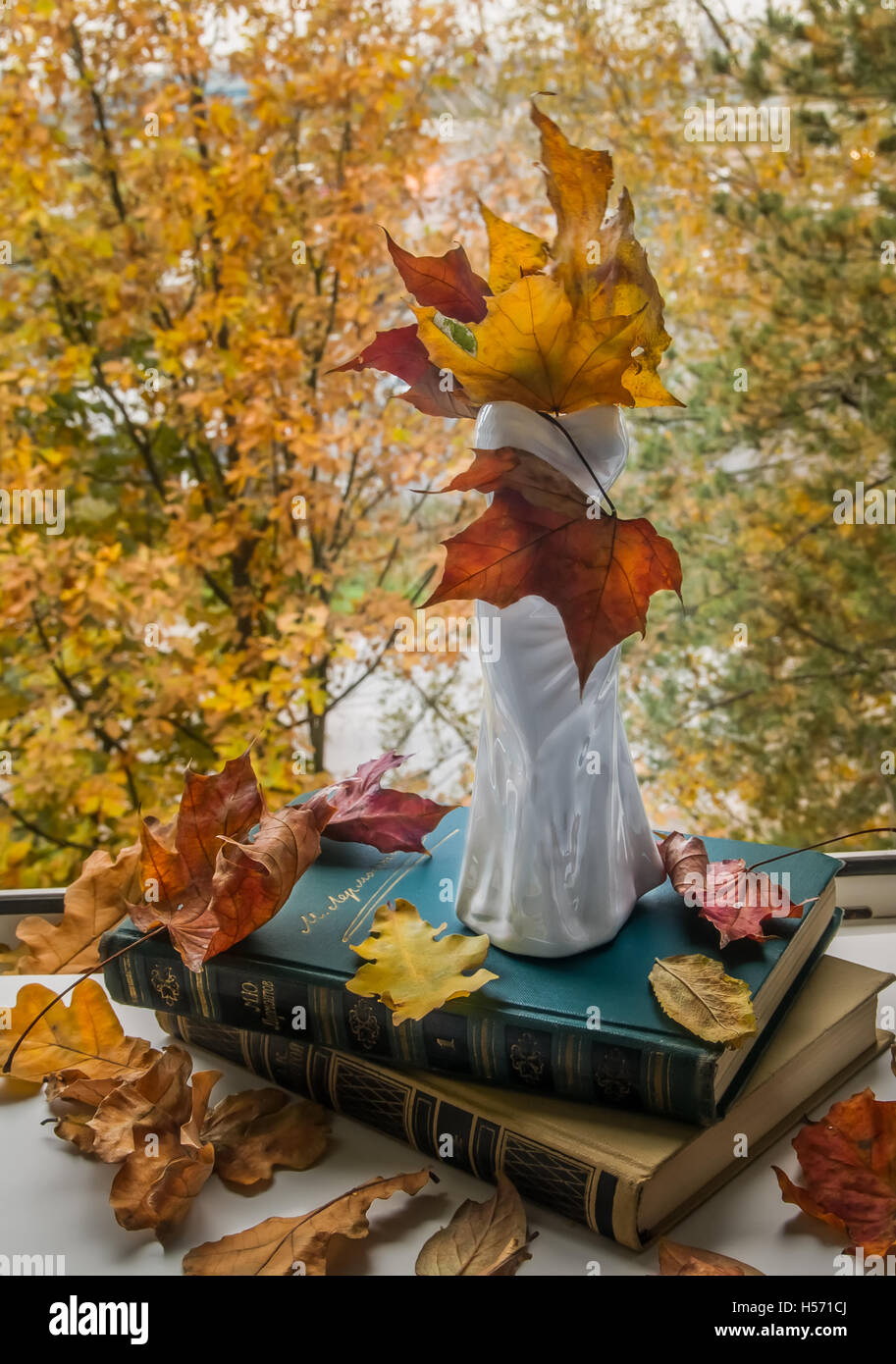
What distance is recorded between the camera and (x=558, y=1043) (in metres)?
0.53

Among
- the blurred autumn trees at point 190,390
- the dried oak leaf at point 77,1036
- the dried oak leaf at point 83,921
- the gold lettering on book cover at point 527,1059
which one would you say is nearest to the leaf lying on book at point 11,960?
the dried oak leaf at point 83,921

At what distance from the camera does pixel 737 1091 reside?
1.76ft

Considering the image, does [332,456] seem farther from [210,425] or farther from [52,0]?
[52,0]

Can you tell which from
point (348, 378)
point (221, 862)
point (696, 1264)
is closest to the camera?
point (696, 1264)

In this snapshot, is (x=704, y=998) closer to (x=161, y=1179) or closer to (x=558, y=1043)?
(x=558, y=1043)

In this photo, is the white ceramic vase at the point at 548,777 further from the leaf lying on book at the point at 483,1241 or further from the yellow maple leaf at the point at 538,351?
the leaf lying on book at the point at 483,1241

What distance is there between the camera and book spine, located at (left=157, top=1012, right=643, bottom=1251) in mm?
499

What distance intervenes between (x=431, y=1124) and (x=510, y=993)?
8 centimetres

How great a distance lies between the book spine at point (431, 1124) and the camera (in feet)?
1.64

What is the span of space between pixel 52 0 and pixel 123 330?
1.41ft

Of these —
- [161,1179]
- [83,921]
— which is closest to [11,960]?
[83,921]

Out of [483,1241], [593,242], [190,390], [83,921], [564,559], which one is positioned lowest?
[483,1241]

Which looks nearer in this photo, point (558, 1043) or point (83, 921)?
point (558, 1043)
